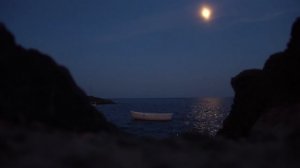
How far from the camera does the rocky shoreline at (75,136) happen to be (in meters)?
8.58

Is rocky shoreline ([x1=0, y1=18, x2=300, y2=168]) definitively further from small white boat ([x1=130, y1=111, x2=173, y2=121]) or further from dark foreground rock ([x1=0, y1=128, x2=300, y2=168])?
small white boat ([x1=130, y1=111, x2=173, y2=121])

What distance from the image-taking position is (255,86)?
59.9 feet

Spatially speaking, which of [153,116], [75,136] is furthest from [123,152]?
[153,116]

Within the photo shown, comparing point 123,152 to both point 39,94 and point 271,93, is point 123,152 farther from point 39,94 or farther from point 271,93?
point 271,93

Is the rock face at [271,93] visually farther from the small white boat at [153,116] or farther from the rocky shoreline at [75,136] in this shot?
the small white boat at [153,116]

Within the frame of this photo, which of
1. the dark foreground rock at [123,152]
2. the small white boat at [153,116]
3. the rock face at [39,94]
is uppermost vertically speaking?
the rock face at [39,94]

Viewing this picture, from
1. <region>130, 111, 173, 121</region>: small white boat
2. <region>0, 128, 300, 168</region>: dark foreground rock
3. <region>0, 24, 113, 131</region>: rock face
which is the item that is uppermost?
<region>0, 24, 113, 131</region>: rock face

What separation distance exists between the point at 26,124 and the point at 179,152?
165 inches

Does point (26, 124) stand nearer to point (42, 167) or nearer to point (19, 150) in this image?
point (19, 150)

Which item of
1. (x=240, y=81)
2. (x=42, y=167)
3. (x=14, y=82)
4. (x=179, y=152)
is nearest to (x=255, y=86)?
(x=240, y=81)

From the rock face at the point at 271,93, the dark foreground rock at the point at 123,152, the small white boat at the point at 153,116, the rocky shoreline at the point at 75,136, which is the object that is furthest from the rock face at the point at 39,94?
the small white boat at the point at 153,116

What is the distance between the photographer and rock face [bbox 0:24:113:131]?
1029 centimetres

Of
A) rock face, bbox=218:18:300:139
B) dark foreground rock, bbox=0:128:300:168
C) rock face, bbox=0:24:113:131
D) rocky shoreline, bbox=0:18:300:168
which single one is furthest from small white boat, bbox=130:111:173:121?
dark foreground rock, bbox=0:128:300:168

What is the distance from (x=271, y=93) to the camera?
16.0 metres
